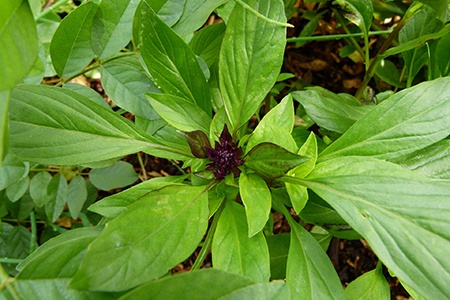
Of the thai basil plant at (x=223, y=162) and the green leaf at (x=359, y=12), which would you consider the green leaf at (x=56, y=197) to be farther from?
the green leaf at (x=359, y=12)

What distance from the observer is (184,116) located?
29.4 inches

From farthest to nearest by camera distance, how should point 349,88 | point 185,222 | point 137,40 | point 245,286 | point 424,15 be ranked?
1. point 349,88
2. point 424,15
3. point 137,40
4. point 185,222
5. point 245,286

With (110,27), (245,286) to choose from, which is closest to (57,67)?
(110,27)

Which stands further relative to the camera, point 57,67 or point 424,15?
point 424,15

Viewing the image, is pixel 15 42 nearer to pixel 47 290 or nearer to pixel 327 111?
pixel 47 290

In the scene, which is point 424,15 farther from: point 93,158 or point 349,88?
point 93,158

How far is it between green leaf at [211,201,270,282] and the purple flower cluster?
8 centimetres

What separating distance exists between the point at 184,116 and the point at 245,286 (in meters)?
0.34

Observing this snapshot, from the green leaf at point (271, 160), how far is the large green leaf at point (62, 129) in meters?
0.18

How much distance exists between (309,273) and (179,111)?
32cm

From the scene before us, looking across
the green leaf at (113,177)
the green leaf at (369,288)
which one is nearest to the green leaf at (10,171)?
the green leaf at (113,177)

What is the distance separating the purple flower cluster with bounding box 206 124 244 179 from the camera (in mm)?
707

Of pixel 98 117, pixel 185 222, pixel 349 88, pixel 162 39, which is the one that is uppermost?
pixel 162 39

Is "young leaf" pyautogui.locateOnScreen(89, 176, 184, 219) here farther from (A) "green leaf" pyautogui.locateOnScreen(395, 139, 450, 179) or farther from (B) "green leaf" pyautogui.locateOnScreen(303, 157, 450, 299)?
(A) "green leaf" pyautogui.locateOnScreen(395, 139, 450, 179)
